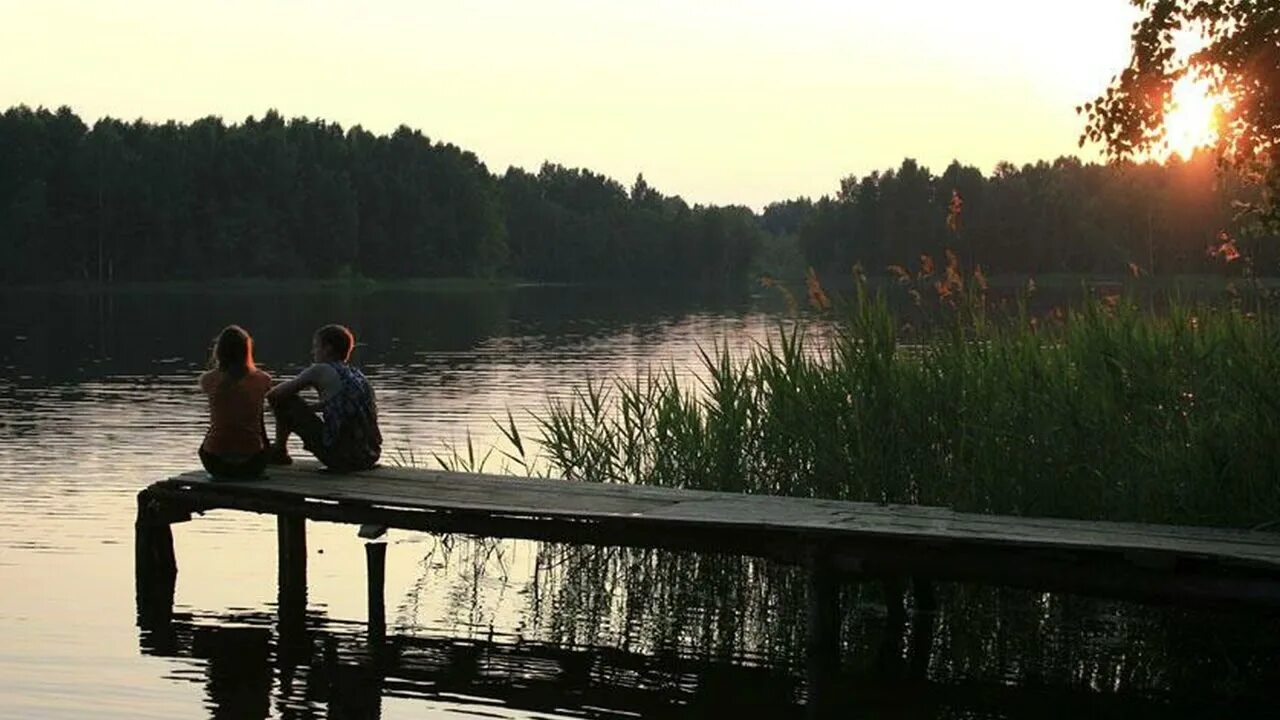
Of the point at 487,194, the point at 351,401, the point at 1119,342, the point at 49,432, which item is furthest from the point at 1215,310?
the point at 487,194

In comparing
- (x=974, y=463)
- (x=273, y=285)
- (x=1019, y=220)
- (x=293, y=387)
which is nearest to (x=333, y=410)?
(x=293, y=387)

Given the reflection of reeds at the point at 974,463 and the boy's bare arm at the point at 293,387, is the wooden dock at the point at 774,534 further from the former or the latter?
the reflection of reeds at the point at 974,463

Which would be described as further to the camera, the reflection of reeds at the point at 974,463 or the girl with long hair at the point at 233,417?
the girl with long hair at the point at 233,417

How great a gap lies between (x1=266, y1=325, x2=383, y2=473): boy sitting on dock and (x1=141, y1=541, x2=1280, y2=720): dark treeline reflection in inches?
54.9

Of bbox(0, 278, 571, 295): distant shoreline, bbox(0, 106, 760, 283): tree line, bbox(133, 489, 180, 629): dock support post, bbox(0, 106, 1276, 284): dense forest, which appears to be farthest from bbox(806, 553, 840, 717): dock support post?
bbox(0, 106, 760, 283): tree line

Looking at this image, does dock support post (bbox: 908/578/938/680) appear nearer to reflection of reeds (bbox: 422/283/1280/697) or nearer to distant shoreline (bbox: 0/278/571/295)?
reflection of reeds (bbox: 422/283/1280/697)

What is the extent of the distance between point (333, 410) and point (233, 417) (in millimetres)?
780

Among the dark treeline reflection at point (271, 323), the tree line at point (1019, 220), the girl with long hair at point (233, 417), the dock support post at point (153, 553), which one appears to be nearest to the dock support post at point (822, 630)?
the girl with long hair at point (233, 417)

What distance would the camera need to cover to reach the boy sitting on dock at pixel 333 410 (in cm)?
1407

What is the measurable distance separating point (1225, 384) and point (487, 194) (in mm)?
149430

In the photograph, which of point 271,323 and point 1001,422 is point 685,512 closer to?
point 1001,422

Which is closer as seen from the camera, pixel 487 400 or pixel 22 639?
pixel 22 639

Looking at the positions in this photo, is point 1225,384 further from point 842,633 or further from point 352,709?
point 352,709

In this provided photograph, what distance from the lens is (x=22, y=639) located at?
12875 mm
